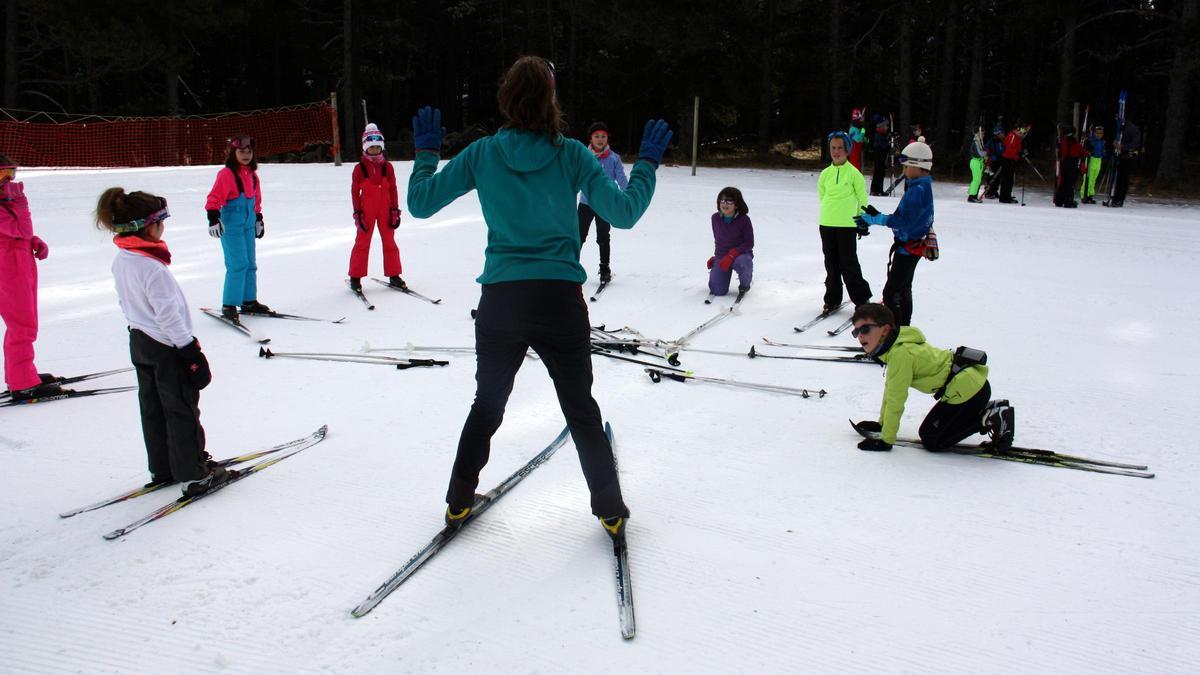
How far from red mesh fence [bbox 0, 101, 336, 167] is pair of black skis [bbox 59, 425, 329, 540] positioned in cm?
1472

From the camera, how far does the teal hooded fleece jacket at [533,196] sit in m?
2.83

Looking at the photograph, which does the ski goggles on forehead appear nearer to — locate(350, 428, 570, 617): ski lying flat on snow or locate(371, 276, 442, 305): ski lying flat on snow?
locate(350, 428, 570, 617): ski lying flat on snow

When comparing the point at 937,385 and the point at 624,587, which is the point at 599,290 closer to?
the point at 937,385

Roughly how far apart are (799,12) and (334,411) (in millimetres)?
23819

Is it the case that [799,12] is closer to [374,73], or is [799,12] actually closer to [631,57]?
[631,57]

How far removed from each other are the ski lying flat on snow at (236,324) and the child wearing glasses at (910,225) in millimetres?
4716

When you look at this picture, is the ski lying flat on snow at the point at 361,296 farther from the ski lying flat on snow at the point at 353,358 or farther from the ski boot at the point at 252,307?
the ski lying flat on snow at the point at 353,358

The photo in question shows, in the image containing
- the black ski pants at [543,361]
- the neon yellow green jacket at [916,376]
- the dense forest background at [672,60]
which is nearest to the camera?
the black ski pants at [543,361]

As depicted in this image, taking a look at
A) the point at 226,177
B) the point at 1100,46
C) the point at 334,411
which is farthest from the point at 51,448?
the point at 1100,46

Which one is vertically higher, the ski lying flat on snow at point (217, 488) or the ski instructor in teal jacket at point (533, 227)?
the ski instructor in teal jacket at point (533, 227)

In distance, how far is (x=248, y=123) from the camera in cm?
2133

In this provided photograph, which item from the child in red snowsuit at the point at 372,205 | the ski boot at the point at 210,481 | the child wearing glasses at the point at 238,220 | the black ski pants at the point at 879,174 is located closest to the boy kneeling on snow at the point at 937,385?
the ski boot at the point at 210,481

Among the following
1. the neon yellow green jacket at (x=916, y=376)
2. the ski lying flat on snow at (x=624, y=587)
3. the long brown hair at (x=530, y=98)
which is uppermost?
the long brown hair at (x=530, y=98)

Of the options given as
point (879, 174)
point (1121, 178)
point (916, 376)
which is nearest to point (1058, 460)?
point (916, 376)
